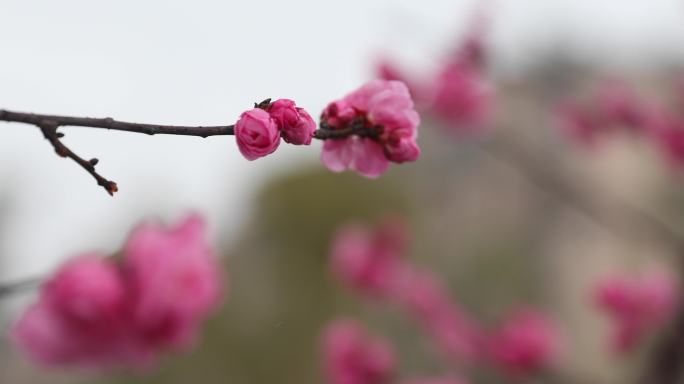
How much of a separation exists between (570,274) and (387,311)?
6.39m

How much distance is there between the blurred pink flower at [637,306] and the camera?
1.93 meters

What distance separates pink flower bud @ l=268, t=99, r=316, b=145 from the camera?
512 millimetres

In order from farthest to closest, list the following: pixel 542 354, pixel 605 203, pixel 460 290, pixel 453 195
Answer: pixel 453 195, pixel 460 290, pixel 605 203, pixel 542 354

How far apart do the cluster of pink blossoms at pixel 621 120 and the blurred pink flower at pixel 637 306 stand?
56cm

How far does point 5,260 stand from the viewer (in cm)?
1467

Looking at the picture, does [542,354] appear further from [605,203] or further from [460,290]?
[460,290]

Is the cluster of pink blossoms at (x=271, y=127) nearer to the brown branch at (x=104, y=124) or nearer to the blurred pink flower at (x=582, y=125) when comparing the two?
the brown branch at (x=104, y=124)

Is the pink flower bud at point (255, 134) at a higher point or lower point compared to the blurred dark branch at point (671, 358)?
higher

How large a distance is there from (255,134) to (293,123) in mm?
32

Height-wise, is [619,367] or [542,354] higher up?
[542,354]

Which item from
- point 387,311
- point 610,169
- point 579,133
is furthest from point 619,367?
point 579,133

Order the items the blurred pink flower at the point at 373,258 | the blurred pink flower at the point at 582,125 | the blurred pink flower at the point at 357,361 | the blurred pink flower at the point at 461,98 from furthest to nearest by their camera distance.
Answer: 1. the blurred pink flower at the point at 582,125
2. the blurred pink flower at the point at 373,258
3. the blurred pink flower at the point at 461,98
4. the blurred pink flower at the point at 357,361

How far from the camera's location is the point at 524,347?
80.1 inches

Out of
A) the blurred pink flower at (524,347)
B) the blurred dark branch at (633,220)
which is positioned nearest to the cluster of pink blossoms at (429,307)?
the blurred pink flower at (524,347)
